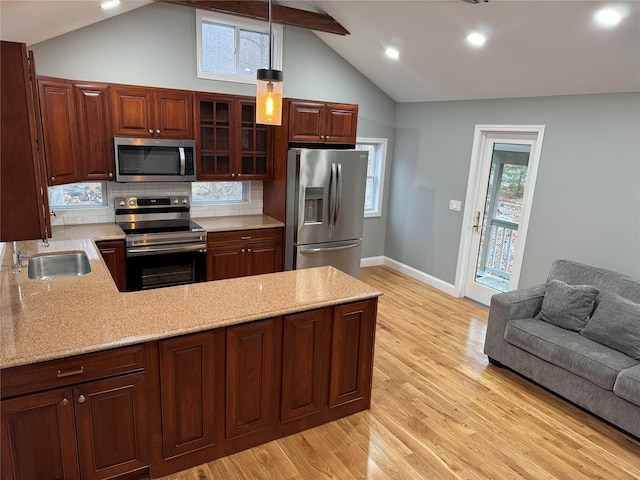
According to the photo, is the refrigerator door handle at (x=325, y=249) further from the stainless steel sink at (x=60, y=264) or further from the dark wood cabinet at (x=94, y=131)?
the stainless steel sink at (x=60, y=264)

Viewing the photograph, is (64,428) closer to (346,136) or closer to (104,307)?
(104,307)

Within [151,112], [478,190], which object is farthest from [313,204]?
[478,190]

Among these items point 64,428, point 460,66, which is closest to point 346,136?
point 460,66

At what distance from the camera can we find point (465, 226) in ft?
17.2

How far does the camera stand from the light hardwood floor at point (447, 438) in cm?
255

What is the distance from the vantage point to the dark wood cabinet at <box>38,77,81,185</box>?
356 cm

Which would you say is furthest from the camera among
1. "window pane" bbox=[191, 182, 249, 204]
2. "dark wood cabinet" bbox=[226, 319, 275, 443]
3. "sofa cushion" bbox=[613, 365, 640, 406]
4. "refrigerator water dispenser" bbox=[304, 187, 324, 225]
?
"window pane" bbox=[191, 182, 249, 204]

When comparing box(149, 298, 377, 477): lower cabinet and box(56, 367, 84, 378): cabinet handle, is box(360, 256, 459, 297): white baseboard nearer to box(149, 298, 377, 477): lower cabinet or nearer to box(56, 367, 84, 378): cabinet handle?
box(149, 298, 377, 477): lower cabinet

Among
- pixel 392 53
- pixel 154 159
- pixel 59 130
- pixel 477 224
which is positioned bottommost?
pixel 477 224

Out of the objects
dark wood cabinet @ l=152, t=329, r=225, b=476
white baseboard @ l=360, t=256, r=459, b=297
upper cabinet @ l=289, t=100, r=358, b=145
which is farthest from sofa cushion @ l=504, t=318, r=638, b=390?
upper cabinet @ l=289, t=100, r=358, b=145

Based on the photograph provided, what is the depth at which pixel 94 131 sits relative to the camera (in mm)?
3988

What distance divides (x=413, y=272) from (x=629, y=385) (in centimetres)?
341

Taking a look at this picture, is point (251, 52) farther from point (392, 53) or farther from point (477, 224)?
point (477, 224)

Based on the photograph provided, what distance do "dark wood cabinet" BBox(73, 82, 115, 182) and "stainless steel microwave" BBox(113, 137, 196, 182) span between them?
4.0 inches
